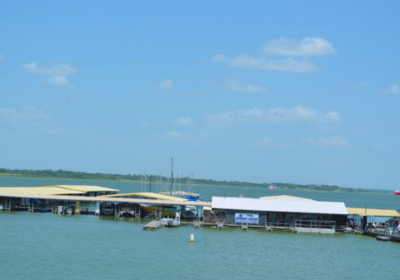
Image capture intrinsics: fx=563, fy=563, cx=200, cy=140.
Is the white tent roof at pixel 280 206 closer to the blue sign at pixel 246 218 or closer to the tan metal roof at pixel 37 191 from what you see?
the blue sign at pixel 246 218

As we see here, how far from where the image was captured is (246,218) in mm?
62031

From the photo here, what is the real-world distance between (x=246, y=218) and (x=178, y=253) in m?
17.8

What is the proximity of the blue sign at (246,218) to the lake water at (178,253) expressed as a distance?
6.10 feet

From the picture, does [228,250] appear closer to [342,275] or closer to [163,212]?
[342,275]

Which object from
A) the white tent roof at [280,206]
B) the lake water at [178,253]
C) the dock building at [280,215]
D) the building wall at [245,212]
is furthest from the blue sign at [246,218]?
the lake water at [178,253]

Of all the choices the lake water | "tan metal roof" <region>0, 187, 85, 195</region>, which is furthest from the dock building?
"tan metal roof" <region>0, 187, 85, 195</region>

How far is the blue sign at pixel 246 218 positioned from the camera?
62.0m

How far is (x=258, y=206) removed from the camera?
62.4 metres

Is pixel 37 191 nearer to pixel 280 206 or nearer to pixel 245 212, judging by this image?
pixel 245 212

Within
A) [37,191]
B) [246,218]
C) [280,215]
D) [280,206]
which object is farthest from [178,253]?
[37,191]

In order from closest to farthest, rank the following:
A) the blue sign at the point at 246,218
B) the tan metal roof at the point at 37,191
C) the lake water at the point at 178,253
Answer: the lake water at the point at 178,253
the blue sign at the point at 246,218
the tan metal roof at the point at 37,191

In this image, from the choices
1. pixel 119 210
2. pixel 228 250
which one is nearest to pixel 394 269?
pixel 228 250

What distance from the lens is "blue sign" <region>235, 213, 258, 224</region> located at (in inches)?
2440

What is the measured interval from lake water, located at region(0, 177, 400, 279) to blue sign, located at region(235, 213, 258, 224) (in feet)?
6.10
